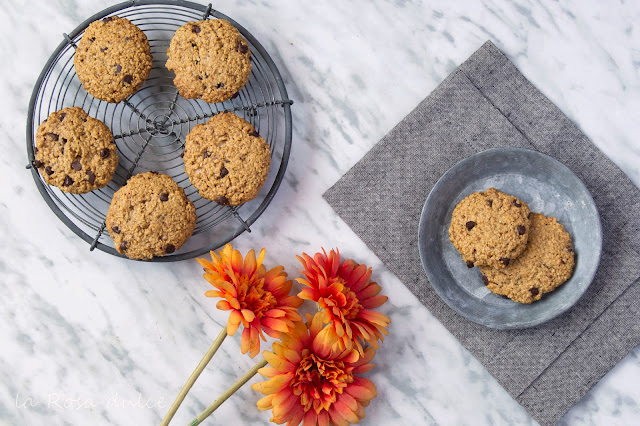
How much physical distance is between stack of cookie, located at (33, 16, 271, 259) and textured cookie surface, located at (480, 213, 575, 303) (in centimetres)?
90

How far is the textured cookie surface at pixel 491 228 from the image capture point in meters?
1.66

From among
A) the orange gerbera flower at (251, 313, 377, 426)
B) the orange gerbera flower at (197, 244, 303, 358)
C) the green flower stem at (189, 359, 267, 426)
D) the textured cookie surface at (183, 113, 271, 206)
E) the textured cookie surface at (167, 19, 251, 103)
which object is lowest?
the green flower stem at (189, 359, 267, 426)

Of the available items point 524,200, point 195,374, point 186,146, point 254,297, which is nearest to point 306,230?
point 254,297

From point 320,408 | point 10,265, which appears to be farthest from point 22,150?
point 320,408

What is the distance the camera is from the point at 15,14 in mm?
1910

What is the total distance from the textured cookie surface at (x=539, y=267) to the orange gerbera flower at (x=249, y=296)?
72 centimetres

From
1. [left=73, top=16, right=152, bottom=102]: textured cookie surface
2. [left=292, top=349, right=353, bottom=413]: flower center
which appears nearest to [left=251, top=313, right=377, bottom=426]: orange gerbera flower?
[left=292, top=349, right=353, bottom=413]: flower center

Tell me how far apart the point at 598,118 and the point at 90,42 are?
5.94 ft

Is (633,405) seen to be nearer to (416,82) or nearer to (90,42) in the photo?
(416,82)

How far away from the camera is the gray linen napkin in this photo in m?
1.84

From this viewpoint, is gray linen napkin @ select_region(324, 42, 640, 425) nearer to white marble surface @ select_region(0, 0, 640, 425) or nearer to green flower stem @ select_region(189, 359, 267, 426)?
white marble surface @ select_region(0, 0, 640, 425)

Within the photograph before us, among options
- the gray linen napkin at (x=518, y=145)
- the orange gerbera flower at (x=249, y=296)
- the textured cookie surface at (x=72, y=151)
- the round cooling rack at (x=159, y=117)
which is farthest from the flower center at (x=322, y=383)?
the textured cookie surface at (x=72, y=151)

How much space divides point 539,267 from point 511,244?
6.3 inches

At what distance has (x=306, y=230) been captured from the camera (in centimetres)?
195
